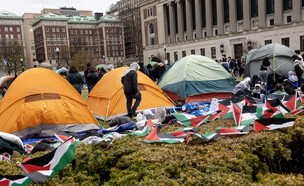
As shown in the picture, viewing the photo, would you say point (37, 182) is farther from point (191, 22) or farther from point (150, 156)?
point (191, 22)

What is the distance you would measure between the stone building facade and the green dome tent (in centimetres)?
2055

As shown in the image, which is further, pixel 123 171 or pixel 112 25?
pixel 112 25

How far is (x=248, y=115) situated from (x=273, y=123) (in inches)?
57.1

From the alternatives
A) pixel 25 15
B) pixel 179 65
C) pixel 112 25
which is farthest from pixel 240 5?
pixel 25 15

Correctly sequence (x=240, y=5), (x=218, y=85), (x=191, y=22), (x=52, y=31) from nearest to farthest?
(x=218, y=85), (x=240, y=5), (x=191, y=22), (x=52, y=31)

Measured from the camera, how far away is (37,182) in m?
3.12

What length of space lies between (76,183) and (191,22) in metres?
57.4

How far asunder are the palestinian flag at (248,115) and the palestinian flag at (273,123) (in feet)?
2.57

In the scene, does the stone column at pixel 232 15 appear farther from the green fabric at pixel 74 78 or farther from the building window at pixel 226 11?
the green fabric at pixel 74 78

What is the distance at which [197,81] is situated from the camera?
11.1 meters

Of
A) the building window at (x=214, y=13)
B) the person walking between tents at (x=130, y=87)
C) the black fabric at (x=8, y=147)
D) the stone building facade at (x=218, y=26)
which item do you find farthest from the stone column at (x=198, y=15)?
the black fabric at (x=8, y=147)

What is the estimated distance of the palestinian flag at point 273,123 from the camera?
4.28m

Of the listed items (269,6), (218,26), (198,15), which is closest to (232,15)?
(218,26)

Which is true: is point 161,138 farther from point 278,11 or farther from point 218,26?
point 218,26
